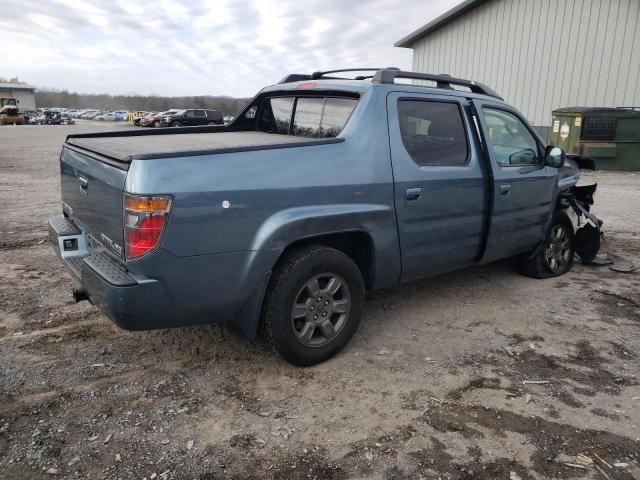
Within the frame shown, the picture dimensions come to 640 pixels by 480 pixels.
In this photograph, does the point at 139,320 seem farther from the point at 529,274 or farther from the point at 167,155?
the point at 529,274

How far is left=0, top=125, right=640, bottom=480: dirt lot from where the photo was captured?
2.57m

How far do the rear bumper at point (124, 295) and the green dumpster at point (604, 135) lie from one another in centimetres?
1396

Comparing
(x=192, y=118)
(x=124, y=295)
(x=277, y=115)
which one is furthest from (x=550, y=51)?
(x=192, y=118)

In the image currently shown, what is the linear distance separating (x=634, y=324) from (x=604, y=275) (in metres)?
1.36

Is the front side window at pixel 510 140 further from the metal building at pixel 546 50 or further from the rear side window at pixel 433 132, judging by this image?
the metal building at pixel 546 50

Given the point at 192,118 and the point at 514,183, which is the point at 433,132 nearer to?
the point at 514,183

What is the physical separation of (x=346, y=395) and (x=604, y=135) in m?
13.9

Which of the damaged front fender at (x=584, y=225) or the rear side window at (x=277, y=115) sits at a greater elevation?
the rear side window at (x=277, y=115)

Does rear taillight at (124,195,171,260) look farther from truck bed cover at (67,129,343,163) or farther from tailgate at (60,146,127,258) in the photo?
truck bed cover at (67,129,343,163)

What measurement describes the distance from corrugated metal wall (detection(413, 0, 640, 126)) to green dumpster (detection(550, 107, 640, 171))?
1828 mm

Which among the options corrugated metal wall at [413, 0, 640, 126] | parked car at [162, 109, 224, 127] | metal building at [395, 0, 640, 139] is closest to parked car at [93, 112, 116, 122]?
parked car at [162, 109, 224, 127]

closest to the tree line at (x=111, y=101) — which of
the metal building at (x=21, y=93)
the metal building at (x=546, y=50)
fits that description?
the metal building at (x=21, y=93)

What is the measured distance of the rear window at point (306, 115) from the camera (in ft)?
12.3

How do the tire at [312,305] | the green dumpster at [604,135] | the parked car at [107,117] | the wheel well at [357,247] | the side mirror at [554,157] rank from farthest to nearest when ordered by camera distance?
the parked car at [107,117] → the green dumpster at [604,135] → the side mirror at [554,157] → the wheel well at [357,247] → the tire at [312,305]
